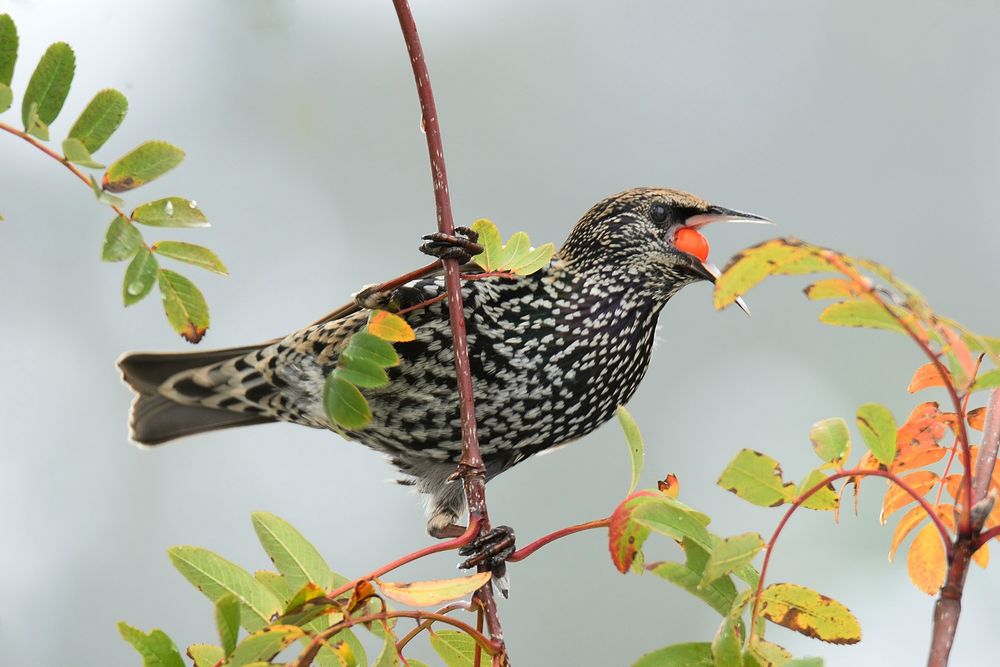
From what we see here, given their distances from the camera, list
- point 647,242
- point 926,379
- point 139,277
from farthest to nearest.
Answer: point 647,242
point 139,277
point 926,379

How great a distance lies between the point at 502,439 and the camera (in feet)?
6.94

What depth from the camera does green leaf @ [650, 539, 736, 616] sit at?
37.4 inches

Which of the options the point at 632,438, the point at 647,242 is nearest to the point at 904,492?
the point at 632,438

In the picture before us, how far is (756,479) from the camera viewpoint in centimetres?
94

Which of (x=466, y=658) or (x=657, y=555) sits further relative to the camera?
(x=657, y=555)

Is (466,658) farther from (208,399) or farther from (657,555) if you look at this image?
(657,555)

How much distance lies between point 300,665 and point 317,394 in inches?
57.4

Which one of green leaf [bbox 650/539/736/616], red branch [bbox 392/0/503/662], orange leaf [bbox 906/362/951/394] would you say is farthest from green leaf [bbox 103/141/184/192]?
orange leaf [bbox 906/362/951/394]

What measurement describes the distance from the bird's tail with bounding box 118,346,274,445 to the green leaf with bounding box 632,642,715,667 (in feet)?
5.91

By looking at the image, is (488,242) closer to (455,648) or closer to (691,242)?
(455,648)

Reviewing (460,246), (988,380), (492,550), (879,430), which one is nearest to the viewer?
(988,380)

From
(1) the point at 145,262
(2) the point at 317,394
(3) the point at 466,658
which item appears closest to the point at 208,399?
(2) the point at 317,394

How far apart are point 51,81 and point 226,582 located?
1.85ft

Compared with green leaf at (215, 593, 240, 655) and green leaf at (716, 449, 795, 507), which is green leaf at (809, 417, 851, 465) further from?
green leaf at (215, 593, 240, 655)
